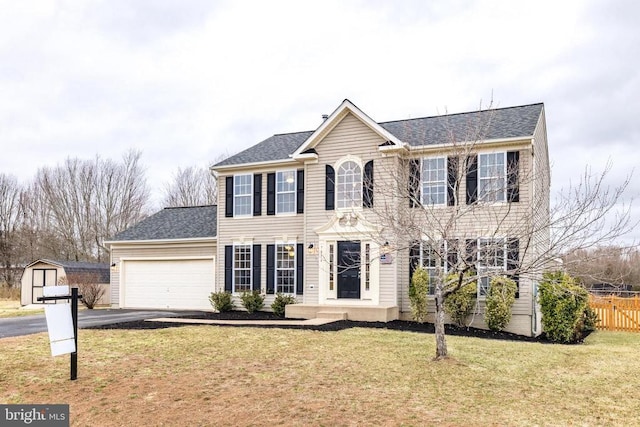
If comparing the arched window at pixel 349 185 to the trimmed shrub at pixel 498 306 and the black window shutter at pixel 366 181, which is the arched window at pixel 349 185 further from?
the trimmed shrub at pixel 498 306

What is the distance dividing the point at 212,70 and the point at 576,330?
1638 centimetres

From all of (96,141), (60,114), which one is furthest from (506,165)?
(96,141)

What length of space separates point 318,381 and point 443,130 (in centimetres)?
1170

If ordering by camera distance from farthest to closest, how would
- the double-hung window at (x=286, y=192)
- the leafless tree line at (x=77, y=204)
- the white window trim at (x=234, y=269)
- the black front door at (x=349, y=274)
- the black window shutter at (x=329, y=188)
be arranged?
the leafless tree line at (x=77, y=204) < the white window trim at (x=234, y=269) < the double-hung window at (x=286, y=192) < the black window shutter at (x=329, y=188) < the black front door at (x=349, y=274)

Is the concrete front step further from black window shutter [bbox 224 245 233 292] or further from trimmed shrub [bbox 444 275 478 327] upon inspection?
black window shutter [bbox 224 245 233 292]

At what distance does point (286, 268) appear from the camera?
1919 cm

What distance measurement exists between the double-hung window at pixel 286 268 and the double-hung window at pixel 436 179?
17.7ft

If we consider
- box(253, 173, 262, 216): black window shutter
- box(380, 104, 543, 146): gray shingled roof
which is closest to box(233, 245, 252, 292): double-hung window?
→ box(253, 173, 262, 216): black window shutter

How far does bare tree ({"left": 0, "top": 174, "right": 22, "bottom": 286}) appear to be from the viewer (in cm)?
4212

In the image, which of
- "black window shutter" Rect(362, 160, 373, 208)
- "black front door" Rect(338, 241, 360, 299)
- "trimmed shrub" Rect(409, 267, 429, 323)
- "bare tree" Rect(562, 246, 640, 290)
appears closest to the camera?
"bare tree" Rect(562, 246, 640, 290)

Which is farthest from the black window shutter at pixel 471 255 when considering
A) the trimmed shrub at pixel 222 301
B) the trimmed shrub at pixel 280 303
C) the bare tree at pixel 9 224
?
the bare tree at pixel 9 224

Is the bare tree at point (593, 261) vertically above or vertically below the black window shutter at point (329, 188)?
below

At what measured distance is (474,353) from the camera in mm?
10711

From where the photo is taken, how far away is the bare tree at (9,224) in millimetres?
42125
